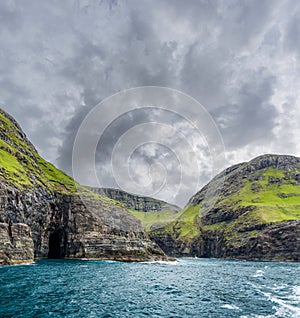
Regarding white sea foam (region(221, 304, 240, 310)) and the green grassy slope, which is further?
the green grassy slope

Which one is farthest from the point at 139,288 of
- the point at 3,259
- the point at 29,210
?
the point at 29,210

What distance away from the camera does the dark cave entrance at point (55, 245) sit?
121m

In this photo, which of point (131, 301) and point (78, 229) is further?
point (78, 229)

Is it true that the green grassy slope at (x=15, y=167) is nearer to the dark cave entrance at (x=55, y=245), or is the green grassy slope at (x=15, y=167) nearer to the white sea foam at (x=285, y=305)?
the dark cave entrance at (x=55, y=245)

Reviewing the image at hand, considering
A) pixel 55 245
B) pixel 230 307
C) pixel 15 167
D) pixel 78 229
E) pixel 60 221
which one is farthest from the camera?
pixel 60 221

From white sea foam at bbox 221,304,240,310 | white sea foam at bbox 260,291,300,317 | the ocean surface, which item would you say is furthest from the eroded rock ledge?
white sea foam at bbox 260,291,300,317

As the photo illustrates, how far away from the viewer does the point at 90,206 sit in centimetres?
13400

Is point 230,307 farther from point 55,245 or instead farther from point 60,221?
point 55,245

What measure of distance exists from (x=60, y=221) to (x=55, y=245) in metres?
11.4

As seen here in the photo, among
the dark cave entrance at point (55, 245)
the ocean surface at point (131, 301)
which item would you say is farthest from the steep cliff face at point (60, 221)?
the ocean surface at point (131, 301)

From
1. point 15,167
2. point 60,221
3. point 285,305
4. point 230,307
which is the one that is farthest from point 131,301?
point 60,221

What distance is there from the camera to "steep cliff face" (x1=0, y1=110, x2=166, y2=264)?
86.7m

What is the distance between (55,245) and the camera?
12469 centimetres

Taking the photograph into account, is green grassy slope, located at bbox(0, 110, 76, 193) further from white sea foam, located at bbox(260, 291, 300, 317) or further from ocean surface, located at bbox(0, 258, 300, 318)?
white sea foam, located at bbox(260, 291, 300, 317)
